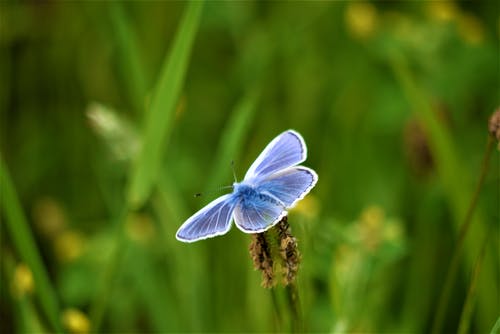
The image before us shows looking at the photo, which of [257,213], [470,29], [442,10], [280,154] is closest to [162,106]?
[280,154]

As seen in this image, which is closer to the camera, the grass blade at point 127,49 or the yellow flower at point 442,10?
the grass blade at point 127,49

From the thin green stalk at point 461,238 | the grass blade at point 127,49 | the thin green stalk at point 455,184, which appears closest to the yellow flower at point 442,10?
the thin green stalk at point 455,184

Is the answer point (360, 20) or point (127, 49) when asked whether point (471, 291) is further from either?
point (360, 20)

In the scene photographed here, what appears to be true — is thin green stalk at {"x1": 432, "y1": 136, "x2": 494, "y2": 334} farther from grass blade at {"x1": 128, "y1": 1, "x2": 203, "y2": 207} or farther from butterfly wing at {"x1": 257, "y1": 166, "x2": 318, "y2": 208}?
grass blade at {"x1": 128, "y1": 1, "x2": 203, "y2": 207}

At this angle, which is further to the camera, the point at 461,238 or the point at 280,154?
the point at 461,238

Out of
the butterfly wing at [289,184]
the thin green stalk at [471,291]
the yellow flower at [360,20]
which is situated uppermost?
the yellow flower at [360,20]

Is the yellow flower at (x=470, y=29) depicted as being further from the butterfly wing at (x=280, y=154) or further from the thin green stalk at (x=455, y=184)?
the butterfly wing at (x=280, y=154)

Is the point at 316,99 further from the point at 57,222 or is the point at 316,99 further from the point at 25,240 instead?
the point at 25,240
